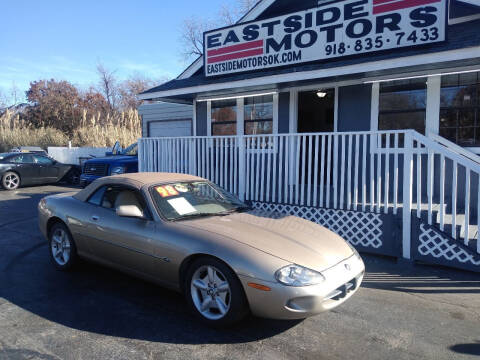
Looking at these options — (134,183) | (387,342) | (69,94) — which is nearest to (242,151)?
(134,183)

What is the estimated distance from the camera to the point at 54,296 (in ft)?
13.8

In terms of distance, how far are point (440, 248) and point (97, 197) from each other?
4.70 metres

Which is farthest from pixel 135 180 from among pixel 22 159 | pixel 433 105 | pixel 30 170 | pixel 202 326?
pixel 22 159

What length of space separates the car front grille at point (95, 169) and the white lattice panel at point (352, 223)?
6578mm

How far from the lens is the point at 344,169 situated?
6.31 m

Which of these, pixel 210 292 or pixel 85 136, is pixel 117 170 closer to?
pixel 210 292

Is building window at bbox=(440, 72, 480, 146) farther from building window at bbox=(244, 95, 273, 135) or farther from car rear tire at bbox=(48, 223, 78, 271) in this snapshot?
car rear tire at bbox=(48, 223, 78, 271)

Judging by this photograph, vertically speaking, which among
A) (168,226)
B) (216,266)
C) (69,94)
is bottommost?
(216,266)

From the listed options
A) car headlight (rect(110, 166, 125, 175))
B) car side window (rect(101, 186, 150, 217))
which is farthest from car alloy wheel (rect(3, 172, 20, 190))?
car side window (rect(101, 186, 150, 217))

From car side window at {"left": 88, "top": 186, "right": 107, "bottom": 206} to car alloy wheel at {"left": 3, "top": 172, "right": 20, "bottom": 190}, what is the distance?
1088cm

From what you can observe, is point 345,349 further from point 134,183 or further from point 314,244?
point 134,183

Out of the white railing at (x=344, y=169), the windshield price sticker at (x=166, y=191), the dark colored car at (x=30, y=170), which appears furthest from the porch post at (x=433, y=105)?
the dark colored car at (x=30, y=170)

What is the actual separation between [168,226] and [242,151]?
3.84 metres

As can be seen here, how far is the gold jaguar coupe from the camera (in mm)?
3184
